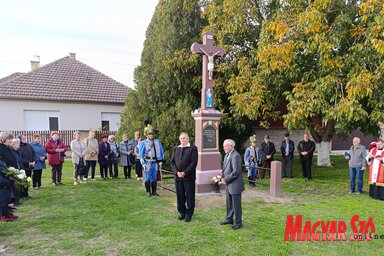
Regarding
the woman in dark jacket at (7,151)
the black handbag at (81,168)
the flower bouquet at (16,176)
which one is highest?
the woman in dark jacket at (7,151)

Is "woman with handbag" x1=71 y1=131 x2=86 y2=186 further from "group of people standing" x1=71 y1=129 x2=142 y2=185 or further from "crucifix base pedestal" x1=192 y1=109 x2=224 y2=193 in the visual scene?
"crucifix base pedestal" x1=192 y1=109 x2=224 y2=193

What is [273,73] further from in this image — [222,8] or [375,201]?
[375,201]

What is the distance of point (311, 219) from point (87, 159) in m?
7.10

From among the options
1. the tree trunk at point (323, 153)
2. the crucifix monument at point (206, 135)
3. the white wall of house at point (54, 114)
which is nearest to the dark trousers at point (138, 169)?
the crucifix monument at point (206, 135)

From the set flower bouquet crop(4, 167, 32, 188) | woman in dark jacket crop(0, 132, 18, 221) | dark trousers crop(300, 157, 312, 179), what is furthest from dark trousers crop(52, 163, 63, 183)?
dark trousers crop(300, 157, 312, 179)

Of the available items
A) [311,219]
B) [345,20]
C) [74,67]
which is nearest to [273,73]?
[345,20]

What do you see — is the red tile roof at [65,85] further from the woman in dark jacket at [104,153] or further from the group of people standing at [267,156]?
the group of people standing at [267,156]

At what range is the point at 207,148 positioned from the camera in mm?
8695

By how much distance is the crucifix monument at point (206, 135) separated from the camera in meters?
8.50

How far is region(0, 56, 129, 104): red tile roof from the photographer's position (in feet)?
62.0

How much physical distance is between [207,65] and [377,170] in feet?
17.2

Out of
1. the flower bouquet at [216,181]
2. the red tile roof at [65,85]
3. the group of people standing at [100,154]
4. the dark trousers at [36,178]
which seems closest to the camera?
the flower bouquet at [216,181]

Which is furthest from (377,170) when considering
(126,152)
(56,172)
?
(56,172)

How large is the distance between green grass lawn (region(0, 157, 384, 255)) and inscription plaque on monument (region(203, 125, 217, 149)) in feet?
5.60
